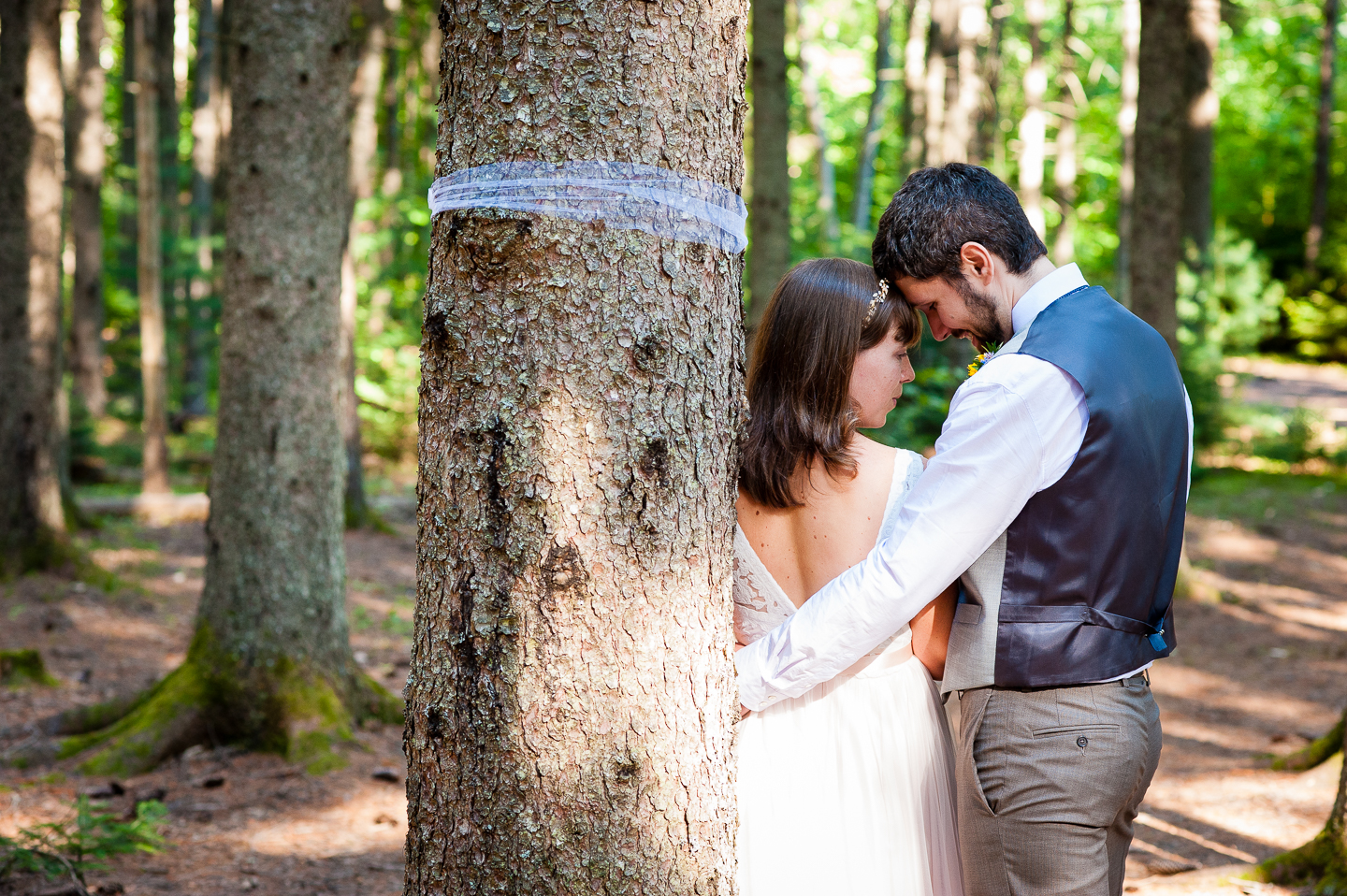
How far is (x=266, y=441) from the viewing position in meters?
4.96

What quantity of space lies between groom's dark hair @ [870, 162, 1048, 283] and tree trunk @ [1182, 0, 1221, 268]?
10.4m

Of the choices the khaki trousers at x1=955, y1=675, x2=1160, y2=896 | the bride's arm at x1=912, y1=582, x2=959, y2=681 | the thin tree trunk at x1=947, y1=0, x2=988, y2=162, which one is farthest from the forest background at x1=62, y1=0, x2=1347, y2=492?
the khaki trousers at x1=955, y1=675, x2=1160, y2=896

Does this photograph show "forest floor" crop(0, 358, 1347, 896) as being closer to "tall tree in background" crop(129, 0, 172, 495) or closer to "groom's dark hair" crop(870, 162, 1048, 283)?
"tall tree in background" crop(129, 0, 172, 495)

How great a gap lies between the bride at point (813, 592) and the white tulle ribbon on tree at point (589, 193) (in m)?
0.59

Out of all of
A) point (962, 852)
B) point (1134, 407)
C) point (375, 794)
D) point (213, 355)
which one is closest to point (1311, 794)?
point (962, 852)

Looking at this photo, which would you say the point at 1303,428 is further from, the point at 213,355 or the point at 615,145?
the point at 213,355

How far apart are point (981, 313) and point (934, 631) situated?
727mm

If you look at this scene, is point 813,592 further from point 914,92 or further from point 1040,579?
point 914,92

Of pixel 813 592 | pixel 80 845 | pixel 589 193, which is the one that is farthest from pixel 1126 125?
pixel 80 845

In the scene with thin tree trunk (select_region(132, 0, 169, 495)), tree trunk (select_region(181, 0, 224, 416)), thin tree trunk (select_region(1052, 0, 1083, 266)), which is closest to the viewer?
thin tree trunk (select_region(132, 0, 169, 495))

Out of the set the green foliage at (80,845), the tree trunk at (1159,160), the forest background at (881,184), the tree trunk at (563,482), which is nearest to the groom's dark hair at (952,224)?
the tree trunk at (563,482)

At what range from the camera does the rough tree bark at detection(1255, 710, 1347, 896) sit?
10.7ft

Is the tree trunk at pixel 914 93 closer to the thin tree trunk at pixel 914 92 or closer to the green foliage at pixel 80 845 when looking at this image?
the thin tree trunk at pixel 914 92

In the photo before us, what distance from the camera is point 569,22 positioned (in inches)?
66.9
